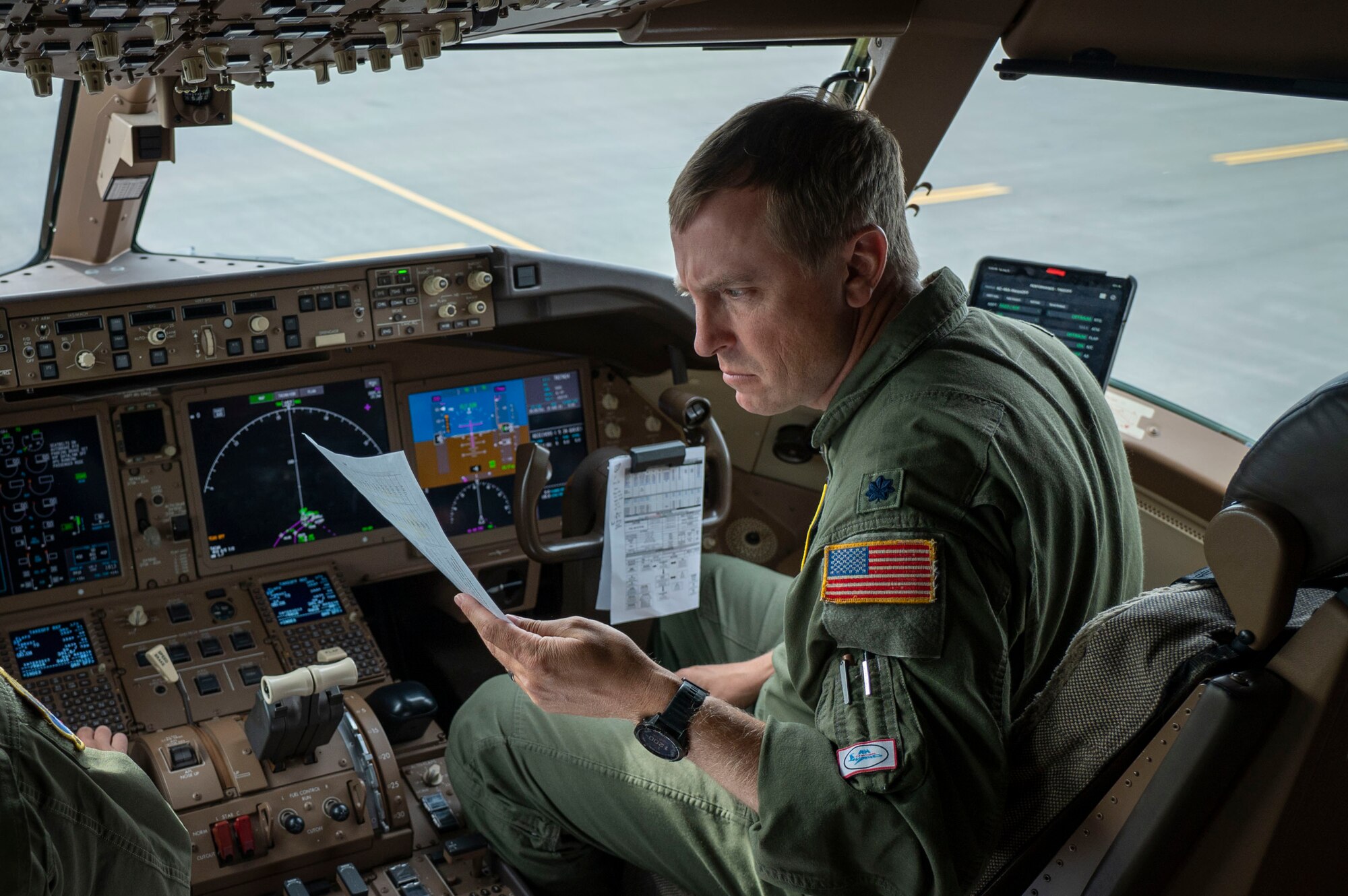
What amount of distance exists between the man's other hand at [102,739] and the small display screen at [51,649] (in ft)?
0.88

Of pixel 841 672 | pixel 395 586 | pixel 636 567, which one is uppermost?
pixel 841 672

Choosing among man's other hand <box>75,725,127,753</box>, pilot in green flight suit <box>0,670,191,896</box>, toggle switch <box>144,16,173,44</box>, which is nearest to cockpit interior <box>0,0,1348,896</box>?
toggle switch <box>144,16,173,44</box>

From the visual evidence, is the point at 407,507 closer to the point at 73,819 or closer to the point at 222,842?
the point at 73,819

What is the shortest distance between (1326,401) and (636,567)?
1.37m

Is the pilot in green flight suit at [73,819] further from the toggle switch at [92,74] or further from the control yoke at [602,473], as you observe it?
the control yoke at [602,473]

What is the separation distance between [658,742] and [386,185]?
5.41m

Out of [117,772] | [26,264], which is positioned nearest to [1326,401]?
[117,772]

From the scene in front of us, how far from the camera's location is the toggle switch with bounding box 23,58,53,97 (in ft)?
4.39

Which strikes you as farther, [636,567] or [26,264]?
[26,264]

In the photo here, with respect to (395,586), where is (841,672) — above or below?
above

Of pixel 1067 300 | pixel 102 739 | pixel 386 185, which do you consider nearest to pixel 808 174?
pixel 102 739

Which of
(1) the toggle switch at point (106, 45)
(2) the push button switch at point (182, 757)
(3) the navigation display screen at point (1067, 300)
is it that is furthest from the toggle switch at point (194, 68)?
(3) the navigation display screen at point (1067, 300)

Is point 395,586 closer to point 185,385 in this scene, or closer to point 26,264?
point 185,385

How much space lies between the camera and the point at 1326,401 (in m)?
1.03
